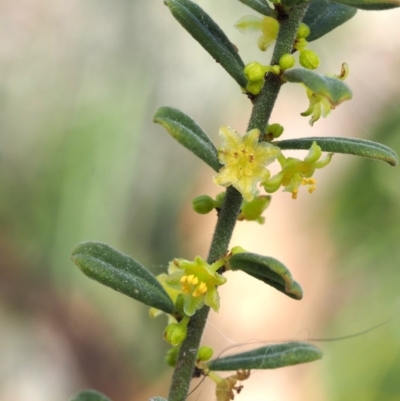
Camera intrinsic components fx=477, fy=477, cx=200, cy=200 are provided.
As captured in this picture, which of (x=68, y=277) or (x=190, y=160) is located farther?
(x=190, y=160)

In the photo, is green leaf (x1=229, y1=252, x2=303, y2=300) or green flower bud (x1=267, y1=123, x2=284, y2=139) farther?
green flower bud (x1=267, y1=123, x2=284, y2=139)

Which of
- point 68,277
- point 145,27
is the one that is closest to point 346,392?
point 68,277

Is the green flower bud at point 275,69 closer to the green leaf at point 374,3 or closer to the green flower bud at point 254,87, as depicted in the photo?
the green flower bud at point 254,87

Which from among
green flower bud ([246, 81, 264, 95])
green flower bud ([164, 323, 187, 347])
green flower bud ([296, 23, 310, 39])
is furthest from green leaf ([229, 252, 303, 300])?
green flower bud ([296, 23, 310, 39])

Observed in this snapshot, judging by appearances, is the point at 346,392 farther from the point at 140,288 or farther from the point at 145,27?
the point at 145,27

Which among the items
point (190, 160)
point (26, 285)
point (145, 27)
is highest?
point (145, 27)

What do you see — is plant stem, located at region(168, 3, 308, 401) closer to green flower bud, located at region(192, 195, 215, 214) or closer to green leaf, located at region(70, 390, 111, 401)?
green flower bud, located at region(192, 195, 215, 214)
